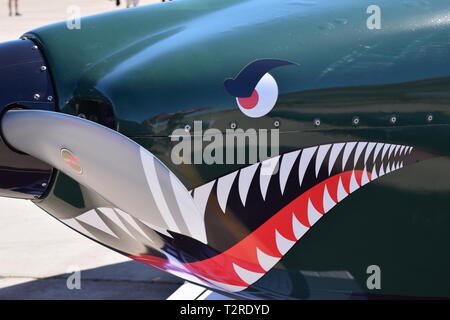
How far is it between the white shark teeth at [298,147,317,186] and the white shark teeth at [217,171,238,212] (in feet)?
Answer: 1.01

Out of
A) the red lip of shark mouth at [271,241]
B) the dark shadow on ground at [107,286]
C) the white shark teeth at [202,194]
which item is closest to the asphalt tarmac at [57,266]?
the dark shadow on ground at [107,286]

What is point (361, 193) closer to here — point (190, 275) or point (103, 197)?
point (190, 275)

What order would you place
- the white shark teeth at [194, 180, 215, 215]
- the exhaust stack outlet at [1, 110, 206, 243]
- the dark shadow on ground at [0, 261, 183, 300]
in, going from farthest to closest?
1. the dark shadow on ground at [0, 261, 183, 300]
2. the white shark teeth at [194, 180, 215, 215]
3. the exhaust stack outlet at [1, 110, 206, 243]

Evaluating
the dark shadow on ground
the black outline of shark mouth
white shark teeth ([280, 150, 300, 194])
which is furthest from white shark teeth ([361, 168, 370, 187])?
the dark shadow on ground

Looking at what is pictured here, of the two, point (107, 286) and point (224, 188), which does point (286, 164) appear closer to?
point (224, 188)

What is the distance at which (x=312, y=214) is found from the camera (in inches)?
139

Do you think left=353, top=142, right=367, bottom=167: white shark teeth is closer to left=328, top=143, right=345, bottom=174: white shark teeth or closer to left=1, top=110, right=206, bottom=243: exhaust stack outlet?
left=328, top=143, right=345, bottom=174: white shark teeth

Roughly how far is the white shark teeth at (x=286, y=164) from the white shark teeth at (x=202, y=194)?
334 mm

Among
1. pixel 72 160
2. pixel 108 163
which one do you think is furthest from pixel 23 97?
pixel 108 163

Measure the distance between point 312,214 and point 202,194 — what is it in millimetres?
542

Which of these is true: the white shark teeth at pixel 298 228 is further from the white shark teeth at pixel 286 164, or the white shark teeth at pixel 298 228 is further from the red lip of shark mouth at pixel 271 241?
the white shark teeth at pixel 286 164

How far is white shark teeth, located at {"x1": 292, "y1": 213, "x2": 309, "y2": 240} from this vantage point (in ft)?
11.6

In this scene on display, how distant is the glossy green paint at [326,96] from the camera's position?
3432mm
